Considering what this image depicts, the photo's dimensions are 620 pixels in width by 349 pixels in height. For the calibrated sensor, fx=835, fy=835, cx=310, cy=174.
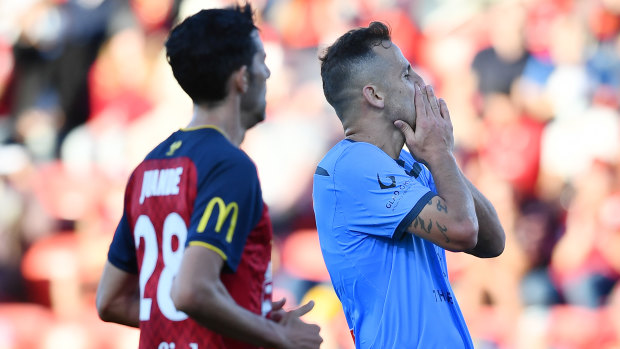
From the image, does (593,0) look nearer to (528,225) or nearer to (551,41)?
(551,41)

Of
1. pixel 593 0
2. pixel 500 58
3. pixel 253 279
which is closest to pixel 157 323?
pixel 253 279

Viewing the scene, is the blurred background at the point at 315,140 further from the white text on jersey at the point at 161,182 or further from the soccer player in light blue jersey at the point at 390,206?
the white text on jersey at the point at 161,182

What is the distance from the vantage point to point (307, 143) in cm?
680

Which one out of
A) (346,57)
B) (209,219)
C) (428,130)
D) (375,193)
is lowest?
(209,219)

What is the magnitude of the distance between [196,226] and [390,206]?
597 mm

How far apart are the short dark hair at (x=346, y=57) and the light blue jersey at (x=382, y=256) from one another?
21 cm

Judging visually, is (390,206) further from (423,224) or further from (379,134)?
(379,134)

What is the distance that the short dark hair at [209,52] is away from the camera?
2.44 meters

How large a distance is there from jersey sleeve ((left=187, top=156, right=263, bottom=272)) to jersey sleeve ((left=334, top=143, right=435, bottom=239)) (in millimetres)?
359

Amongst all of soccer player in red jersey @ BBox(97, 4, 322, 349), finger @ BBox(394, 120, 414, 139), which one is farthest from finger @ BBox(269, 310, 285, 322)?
finger @ BBox(394, 120, 414, 139)

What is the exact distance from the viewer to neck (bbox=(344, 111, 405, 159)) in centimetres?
271

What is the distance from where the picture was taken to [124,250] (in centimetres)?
261

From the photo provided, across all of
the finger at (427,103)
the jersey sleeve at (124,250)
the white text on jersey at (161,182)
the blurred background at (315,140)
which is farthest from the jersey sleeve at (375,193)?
the blurred background at (315,140)

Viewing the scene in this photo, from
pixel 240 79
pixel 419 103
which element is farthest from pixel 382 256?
pixel 240 79
